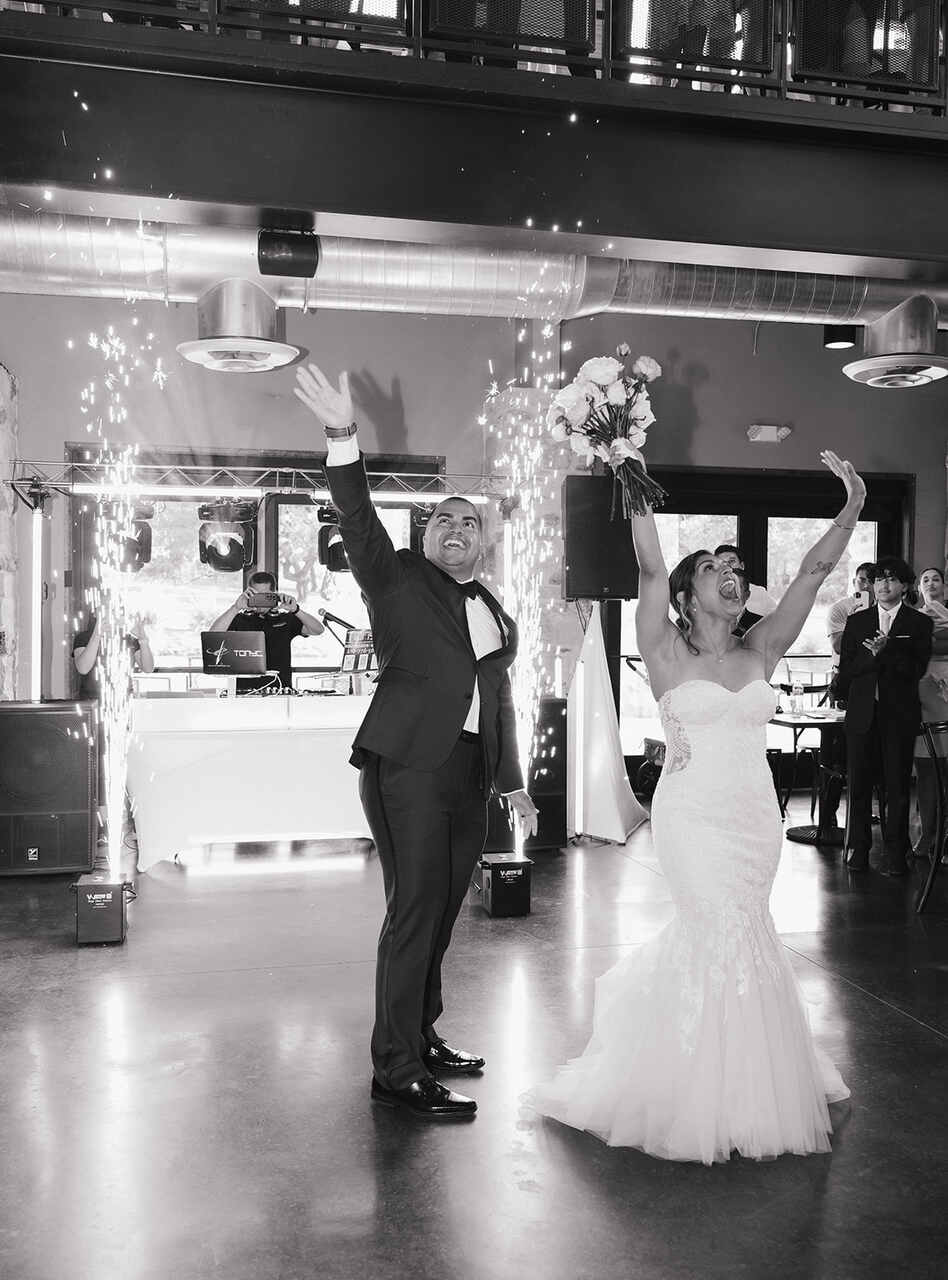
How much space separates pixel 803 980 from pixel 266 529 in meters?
6.97

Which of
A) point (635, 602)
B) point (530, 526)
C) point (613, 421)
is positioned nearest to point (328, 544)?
point (530, 526)

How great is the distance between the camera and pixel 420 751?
3082 millimetres

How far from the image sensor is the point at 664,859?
3209mm

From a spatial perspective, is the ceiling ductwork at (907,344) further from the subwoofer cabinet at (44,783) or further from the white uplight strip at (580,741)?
the subwoofer cabinet at (44,783)

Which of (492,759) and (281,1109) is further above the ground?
(492,759)

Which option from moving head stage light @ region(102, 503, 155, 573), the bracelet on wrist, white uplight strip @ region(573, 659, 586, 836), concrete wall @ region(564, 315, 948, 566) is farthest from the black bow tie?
concrete wall @ region(564, 315, 948, 566)

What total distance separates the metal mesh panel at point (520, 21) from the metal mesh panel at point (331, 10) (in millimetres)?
153

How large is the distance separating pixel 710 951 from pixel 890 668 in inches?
162

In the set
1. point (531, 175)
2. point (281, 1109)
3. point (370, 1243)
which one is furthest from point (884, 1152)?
point (531, 175)

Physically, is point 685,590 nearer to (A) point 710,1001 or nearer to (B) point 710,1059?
(A) point 710,1001

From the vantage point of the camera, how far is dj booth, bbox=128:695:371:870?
6.48m

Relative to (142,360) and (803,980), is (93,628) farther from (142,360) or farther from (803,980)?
(803,980)

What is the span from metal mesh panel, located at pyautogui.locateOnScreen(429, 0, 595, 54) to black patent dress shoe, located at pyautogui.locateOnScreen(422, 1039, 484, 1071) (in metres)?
3.24

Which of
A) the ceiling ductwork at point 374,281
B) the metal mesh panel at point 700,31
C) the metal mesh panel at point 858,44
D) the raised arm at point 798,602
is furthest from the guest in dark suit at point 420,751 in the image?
the ceiling ductwork at point 374,281
